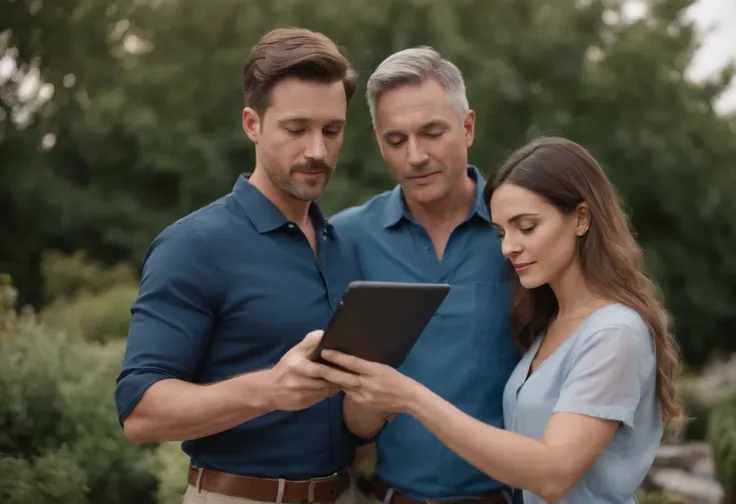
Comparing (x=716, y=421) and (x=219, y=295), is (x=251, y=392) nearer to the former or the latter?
(x=219, y=295)

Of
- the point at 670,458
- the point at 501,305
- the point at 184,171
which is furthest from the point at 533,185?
the point at 184,171

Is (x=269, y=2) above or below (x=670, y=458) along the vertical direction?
above

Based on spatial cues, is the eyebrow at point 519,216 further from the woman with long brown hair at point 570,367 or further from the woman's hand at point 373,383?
the woman's hand at point 373,383

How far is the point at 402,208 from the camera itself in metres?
3.93

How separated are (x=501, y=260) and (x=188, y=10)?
55.0ft

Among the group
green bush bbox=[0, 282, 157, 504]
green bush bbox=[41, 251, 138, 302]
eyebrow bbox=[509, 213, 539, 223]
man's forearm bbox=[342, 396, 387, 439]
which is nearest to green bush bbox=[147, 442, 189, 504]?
green bush bbox=[0, 282, 157, 504]

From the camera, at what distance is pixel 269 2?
1853 centimetres

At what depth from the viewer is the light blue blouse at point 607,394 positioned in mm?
2945

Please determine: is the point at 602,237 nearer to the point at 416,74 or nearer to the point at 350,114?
the point at 416,74

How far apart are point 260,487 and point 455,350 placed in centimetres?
90

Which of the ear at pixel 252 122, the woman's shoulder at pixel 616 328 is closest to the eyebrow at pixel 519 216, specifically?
the woman's shoulder at pixel 616 328

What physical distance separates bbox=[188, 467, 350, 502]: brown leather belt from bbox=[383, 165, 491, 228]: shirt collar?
43.2 inches

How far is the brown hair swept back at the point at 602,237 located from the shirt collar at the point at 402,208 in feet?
1.75

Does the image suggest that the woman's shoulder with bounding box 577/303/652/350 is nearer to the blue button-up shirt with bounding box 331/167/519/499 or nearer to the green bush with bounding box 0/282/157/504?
the blue button-up shirt with bounding box 331/167/519/499
